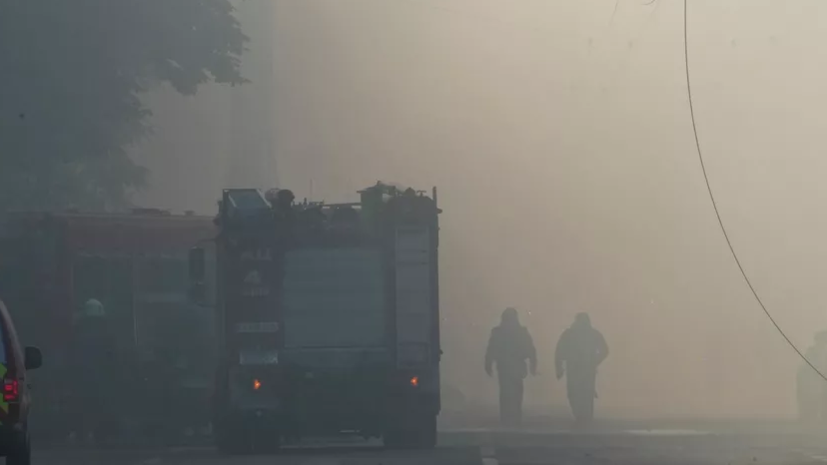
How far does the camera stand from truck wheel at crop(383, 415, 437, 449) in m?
21.6

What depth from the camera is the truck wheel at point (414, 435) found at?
21.6 m

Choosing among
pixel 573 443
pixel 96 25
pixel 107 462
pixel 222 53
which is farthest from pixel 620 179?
pixel 107 462

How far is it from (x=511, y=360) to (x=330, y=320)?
867 cm

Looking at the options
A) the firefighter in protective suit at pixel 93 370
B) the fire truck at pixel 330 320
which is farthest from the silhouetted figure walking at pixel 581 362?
the fire truck at pixel 330 320

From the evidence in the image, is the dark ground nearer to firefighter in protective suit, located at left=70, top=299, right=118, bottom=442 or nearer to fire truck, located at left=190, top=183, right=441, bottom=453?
fire truck, located at left=190, top=183, right=441, bottom=453

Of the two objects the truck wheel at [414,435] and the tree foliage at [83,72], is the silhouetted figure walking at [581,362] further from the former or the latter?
the tree foliage at [83,72]

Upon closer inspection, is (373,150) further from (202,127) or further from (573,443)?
(573,443)

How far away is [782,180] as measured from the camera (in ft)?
161

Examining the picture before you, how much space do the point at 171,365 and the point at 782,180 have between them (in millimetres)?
26313

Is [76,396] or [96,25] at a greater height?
[96,25]

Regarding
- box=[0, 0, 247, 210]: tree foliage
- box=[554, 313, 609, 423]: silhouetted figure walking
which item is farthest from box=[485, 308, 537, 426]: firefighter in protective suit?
box=[0, 0, 247, 210]: tree foliage

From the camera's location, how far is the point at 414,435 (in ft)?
71.3

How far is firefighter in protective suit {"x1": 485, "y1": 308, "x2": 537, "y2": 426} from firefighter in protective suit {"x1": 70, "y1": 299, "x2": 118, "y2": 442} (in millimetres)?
6360

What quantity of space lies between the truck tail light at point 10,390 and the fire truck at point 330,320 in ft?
22.0
